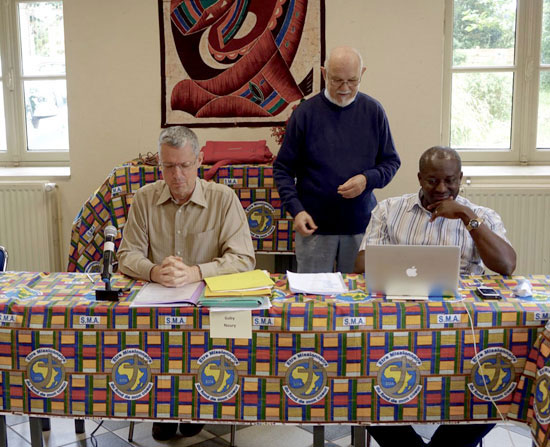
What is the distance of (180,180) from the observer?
2523 millimetres

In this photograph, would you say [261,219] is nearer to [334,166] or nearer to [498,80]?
[334,166]

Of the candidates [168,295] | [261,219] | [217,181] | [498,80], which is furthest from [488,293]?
[498,80]

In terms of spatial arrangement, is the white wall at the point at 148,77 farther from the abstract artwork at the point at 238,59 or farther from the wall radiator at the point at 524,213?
the wall radiator at the point at 524,213

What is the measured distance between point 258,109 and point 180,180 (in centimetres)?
184

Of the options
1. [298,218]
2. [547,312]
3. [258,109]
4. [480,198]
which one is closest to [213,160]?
[258,109]

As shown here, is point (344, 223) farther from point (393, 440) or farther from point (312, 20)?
point (312, 20)

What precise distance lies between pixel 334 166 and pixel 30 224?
2427 millimetres

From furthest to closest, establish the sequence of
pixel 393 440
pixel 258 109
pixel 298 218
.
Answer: pixel 258 109, pixel 298 218, pixel 393 440

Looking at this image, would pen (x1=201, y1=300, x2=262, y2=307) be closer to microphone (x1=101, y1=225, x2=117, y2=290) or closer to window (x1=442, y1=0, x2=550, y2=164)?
microphone (x1=101, y1=225, x2=117, y2=290)

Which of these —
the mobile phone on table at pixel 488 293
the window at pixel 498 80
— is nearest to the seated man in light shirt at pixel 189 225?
the mobile phone on table at pixel 488 293

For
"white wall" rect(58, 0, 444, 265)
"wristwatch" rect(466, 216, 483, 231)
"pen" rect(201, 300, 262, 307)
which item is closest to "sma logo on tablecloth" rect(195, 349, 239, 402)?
"pen" rect(201, 300, 262, 307)

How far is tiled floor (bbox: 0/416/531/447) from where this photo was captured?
277 centimetres

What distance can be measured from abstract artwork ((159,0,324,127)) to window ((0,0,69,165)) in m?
1.00

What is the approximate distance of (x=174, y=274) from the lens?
7.61 feet
